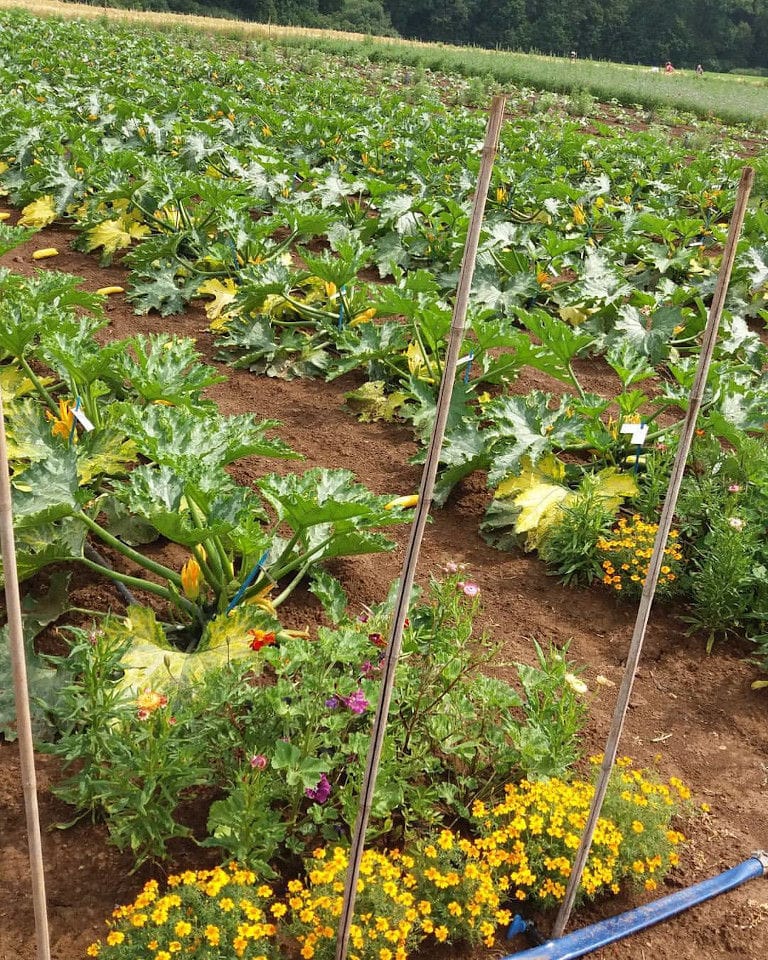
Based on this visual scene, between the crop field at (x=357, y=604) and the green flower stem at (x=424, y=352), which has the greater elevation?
the green flower stem at (x=424, y=352)

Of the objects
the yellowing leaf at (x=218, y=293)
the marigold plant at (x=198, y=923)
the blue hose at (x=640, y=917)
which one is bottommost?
the blue hose at (x=640, y=917)

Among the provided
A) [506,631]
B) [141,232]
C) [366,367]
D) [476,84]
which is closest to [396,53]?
[476,84]

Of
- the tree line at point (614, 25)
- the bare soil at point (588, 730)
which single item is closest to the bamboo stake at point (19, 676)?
the bare soil at point (588, 730)

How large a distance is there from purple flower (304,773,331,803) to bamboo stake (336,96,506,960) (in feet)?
1.40

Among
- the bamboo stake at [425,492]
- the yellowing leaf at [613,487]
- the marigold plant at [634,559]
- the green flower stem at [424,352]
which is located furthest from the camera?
the green flower stem at [424,352]

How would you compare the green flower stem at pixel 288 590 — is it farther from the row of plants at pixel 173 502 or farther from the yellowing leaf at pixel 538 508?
the yellowing leaf at pixel 538 508

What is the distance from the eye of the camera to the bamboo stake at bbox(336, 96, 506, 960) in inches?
63.8

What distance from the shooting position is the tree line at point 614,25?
5962 centimetres

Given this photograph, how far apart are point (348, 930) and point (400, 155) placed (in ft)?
30.8

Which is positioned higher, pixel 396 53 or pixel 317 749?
pixel 396 53

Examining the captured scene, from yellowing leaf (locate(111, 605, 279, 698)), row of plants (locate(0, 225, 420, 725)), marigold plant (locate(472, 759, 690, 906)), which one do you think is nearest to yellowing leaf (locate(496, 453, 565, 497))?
row of plants (locate(0, 225, 420, 725))

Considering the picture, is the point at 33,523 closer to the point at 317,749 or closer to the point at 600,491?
the point at 317,749

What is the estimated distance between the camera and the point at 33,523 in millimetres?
2854

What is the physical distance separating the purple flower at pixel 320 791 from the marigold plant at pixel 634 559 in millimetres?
1627
